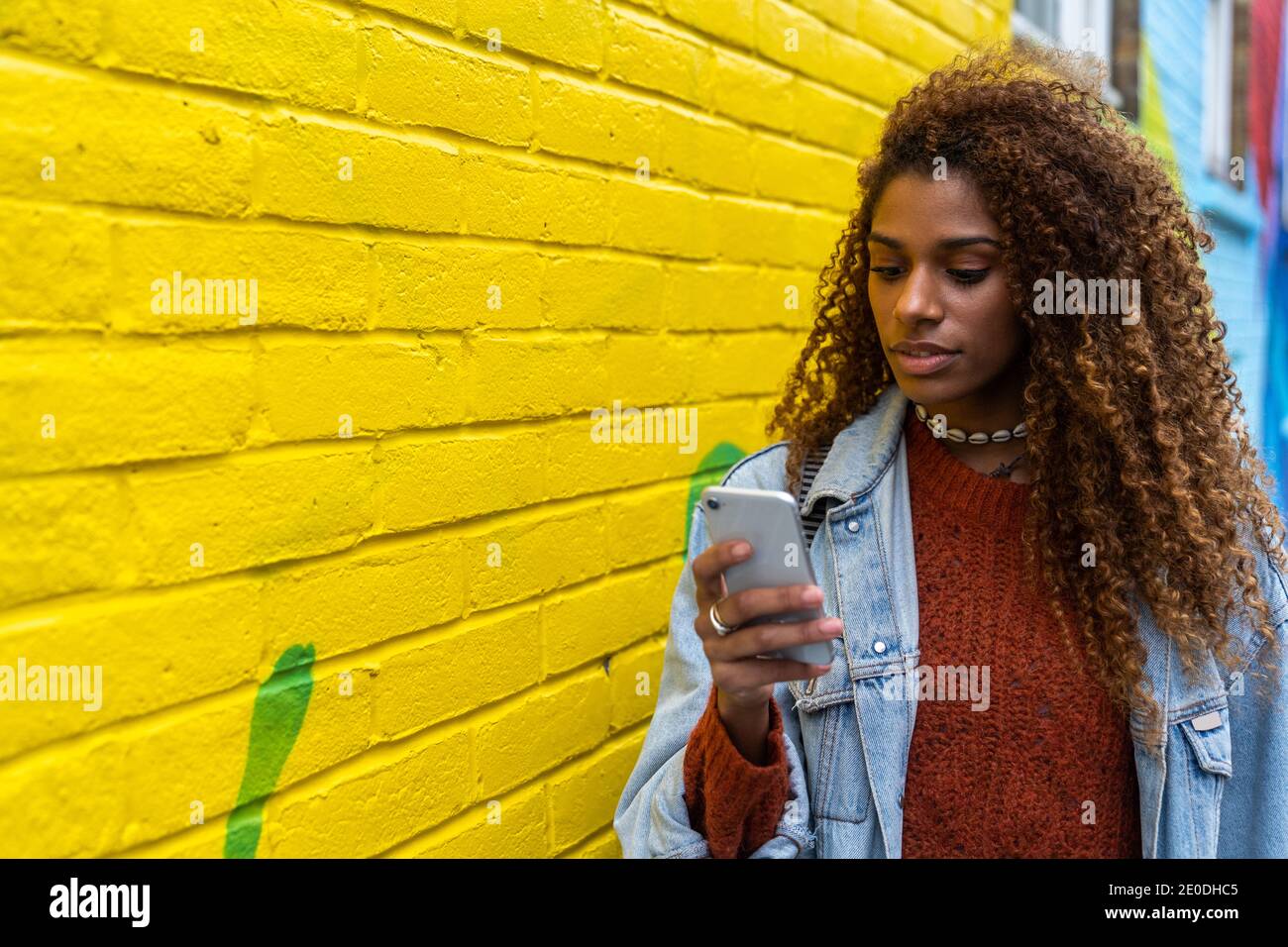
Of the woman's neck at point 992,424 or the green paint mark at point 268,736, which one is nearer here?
the green paint mark at point 268,736

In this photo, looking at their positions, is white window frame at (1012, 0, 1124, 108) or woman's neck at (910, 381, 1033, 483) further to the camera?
white window frame at (1012, 0, 1124, 108)

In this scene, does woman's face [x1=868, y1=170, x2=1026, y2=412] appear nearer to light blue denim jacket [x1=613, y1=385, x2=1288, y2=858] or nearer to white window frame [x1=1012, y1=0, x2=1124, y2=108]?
light blue denim jacket [x1=613, y1=385, x2=1288, y2=858]

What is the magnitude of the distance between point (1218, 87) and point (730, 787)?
28.8 feet

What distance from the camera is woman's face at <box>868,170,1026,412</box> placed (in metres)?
2.08

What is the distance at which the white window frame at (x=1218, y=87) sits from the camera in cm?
873

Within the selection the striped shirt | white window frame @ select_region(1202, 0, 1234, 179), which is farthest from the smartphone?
white window frame @ select_region(1202, 0, 1234, 179)

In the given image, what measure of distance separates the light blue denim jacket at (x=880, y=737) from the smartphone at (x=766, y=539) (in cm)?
41

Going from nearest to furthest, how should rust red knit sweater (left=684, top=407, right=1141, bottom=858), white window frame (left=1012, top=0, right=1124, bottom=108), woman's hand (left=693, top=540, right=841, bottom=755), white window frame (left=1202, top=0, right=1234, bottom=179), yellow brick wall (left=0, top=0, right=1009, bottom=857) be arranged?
1. yellow brick wall (left=0, top=0, right=1009, bottom=857)
2. woman's hand (left=693, top=540, right=841, bottom=755)
3. rust red knit sweater (left=684, top=407, right=1141, bottom=858)
4. white window frame (left=1012, top=0, right=1124, bottom=108)
5. white window frame (left=1202, top=0, right=1234, bottom=179)

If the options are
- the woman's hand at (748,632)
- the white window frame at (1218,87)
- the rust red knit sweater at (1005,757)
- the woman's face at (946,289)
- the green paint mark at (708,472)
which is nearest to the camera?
the woman's hand at (748,632)

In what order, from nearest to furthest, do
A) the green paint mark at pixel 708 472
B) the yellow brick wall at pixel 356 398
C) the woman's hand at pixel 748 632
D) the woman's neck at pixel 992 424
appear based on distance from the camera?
1. the yellow brick wall at pixel 356 398
2. the woman's hand at pixel 748 632
3. the woman's neck at pixel 992 424
4. the green paint mark at pixel 708 472

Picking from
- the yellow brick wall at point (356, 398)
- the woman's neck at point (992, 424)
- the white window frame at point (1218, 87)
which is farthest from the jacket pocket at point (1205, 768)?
the white window frame at point (1218, 87)

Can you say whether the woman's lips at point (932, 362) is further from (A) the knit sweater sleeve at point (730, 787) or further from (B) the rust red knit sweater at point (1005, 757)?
Answer: (A) the knit sweater sleeve at point (730, 787)

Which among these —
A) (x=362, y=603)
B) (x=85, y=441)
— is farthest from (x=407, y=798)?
(x=85, y=441)

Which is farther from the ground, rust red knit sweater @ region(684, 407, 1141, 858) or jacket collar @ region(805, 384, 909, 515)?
jacket collar @ region(805, 384, 909, 515)
